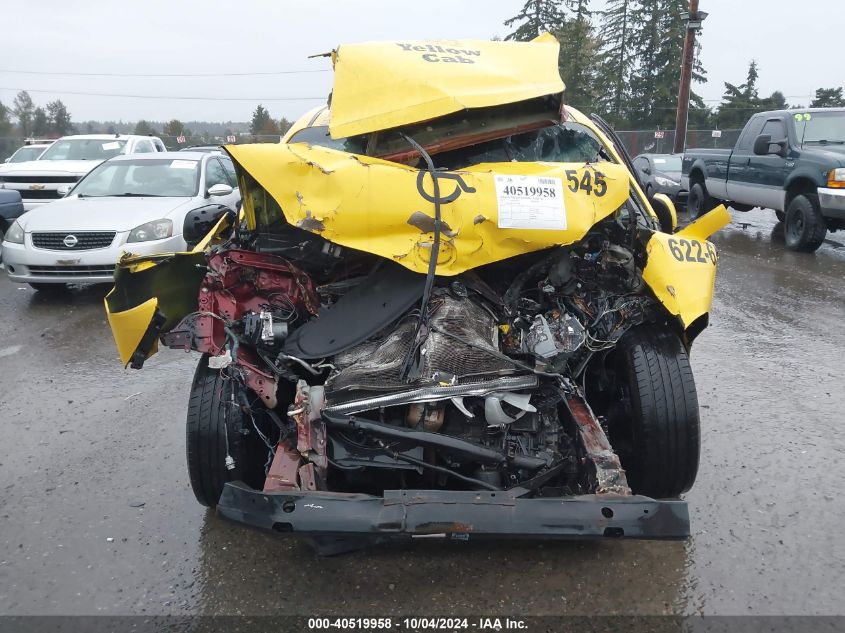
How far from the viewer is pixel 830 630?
94.9 inches

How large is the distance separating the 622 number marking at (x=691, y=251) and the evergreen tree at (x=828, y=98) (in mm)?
46386

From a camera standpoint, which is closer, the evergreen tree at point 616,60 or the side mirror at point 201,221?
the side mirror at point 201,221

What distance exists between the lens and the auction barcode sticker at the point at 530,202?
2857 mm

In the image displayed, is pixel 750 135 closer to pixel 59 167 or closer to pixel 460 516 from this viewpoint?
pixel 460 516

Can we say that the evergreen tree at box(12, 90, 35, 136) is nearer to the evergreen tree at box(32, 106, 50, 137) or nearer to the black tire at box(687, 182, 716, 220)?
the evergreen tree at box(32, 106, 50, 137)

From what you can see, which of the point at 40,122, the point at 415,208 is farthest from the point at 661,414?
the point at 40,122

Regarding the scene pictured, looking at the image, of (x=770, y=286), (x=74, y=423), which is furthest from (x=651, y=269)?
(x=770, y=286)

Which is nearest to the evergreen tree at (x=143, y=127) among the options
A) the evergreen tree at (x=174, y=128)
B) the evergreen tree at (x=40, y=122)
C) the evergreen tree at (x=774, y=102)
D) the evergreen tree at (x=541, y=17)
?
the evergreen tree at (x=174, y=128)

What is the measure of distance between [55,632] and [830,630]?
116 inches

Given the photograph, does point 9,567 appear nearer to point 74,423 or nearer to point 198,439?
point 198,439

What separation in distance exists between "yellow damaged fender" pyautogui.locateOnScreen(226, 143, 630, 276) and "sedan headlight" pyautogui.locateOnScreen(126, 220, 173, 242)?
4.44 metres

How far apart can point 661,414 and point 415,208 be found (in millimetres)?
1432

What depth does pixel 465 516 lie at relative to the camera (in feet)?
7.55

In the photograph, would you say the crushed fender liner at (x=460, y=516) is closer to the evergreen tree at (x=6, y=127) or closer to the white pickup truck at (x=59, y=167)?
the white pickup truck at (x=59, y=167)
